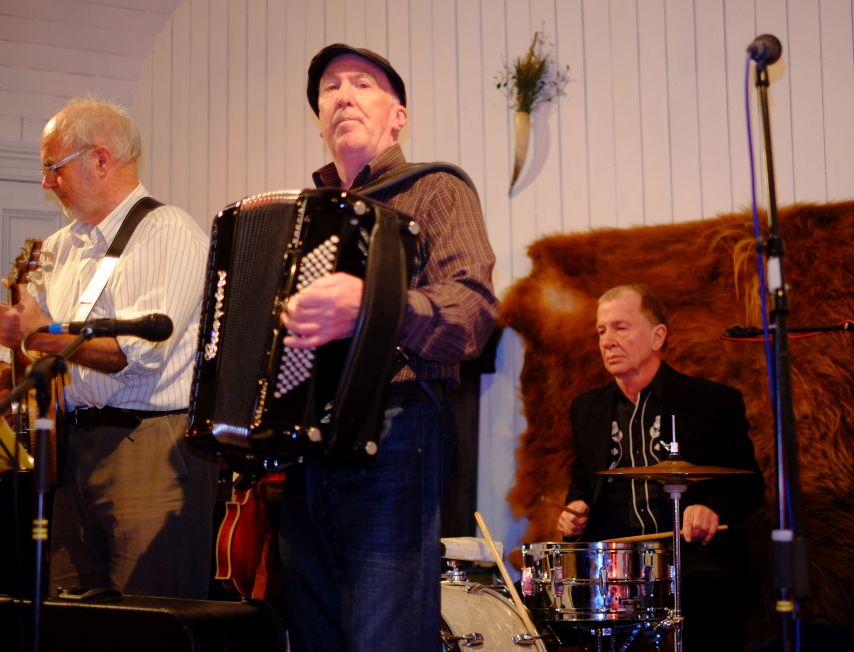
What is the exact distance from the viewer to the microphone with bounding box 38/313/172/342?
2201 millimetres

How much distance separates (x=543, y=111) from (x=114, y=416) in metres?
2.54

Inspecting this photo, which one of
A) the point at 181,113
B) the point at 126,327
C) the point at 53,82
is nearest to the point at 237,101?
the point at 181,113

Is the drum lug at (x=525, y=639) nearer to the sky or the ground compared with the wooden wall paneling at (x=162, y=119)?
nearer to the ground

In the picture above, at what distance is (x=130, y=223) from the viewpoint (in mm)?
3105

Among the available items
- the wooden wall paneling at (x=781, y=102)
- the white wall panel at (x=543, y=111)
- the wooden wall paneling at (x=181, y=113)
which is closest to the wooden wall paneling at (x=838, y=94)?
the white wall panel at (x=543, y=111)

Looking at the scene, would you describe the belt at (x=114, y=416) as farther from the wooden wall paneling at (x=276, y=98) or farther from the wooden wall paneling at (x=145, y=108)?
the wooden wall paneling at (x=145, y=108)

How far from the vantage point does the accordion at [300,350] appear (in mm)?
2062

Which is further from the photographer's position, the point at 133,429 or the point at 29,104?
the point at 29,104

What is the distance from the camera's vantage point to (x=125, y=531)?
2891mm

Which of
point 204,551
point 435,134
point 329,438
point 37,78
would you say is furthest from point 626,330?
point 37,78

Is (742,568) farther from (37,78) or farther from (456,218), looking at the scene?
(37,78)

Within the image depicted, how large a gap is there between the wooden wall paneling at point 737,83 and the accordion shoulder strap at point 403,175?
2.16 m

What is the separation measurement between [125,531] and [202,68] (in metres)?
3.65

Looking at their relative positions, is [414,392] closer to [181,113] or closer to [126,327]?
[126,327]
